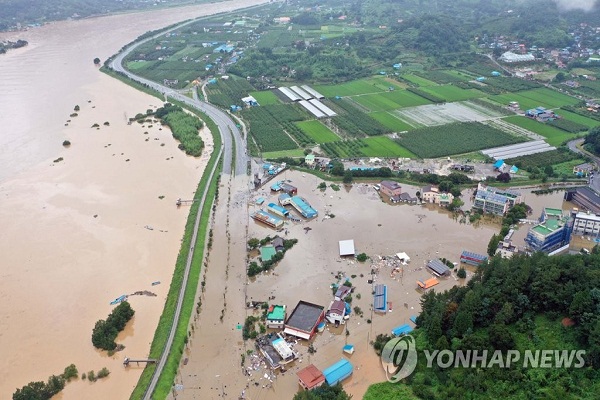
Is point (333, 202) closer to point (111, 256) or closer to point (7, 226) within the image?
point (111, 256)

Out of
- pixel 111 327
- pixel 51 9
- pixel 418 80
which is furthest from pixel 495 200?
pixel 51 9

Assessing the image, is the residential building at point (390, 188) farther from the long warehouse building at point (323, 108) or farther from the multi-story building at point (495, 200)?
the long warehouse building at point (323, 108)

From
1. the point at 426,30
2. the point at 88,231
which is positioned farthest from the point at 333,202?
the point at 426,30

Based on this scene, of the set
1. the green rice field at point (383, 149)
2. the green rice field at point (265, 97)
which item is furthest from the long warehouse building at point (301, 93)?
the green rice field at point (383, 149)

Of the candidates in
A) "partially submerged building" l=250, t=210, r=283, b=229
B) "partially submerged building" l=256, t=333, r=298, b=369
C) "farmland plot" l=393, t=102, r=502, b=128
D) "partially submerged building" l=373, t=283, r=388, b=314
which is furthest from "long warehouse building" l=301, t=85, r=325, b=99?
"partially submerged building" l=256, t=333, r=298, b=369

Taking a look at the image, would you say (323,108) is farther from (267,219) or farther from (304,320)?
(304,320)

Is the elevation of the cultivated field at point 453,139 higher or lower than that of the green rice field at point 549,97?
higher

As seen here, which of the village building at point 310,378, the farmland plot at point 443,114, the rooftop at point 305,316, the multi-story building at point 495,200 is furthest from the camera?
the farmland plot at point 443,114
